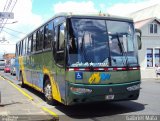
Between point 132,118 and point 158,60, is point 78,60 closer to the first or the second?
point 132,118

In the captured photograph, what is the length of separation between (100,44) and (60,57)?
127 centimetres

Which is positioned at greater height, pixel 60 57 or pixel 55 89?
pixel 60 57

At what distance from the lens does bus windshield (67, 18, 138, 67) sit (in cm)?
959

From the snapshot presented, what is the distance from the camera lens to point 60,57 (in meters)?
10.2

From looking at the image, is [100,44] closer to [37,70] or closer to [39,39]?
[39,39]

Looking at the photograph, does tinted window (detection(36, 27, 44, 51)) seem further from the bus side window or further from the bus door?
the bus side window

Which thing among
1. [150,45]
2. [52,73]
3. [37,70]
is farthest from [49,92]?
[150,45]

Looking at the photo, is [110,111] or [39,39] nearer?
[110,111]

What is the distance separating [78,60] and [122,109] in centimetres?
238

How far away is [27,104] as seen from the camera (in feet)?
39.4

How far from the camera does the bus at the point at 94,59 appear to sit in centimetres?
951

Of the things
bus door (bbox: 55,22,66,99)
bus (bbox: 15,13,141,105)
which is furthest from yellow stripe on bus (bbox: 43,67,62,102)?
bus door (bbox: 55,22,66,99)

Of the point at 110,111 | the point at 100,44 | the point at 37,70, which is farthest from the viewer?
the point at 37,70

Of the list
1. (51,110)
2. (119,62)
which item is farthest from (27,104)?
(119,62)
